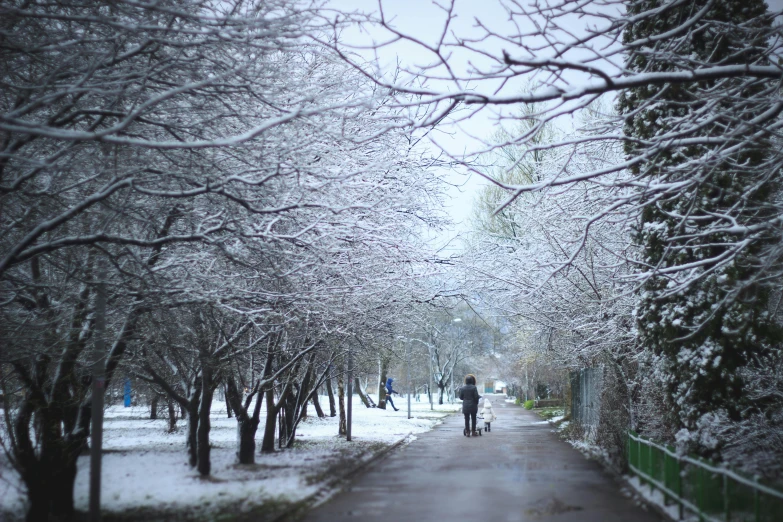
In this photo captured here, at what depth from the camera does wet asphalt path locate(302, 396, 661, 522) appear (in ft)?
31.1

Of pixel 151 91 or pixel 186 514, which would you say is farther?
pixel 151 91

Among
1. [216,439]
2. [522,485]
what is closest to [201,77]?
[522,485]

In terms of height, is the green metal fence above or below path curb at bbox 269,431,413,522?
above

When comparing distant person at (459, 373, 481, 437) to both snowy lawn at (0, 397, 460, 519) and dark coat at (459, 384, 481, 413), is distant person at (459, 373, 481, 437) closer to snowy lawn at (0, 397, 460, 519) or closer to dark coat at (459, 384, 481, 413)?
dark coat at (459, 384, 481, 413)

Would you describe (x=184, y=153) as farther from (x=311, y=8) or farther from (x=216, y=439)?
(x=216, y=439)

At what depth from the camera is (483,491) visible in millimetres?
11672

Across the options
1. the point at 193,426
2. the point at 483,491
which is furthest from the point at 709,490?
the point at 193,426

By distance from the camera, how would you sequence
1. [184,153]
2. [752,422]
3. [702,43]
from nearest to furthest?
[184,153] < [752,422] < [702,43]

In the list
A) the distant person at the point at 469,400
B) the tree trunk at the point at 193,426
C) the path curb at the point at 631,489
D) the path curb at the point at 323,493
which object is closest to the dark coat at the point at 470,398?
the distant person at the point at 469,400

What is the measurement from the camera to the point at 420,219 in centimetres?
1666

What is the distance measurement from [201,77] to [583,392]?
677 inches

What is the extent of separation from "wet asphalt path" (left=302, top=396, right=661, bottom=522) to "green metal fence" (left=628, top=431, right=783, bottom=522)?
0.53m

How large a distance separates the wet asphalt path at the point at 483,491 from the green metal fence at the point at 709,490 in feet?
1.73

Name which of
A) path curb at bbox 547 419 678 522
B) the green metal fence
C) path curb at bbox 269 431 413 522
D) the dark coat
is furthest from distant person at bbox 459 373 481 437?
the green metal fence
